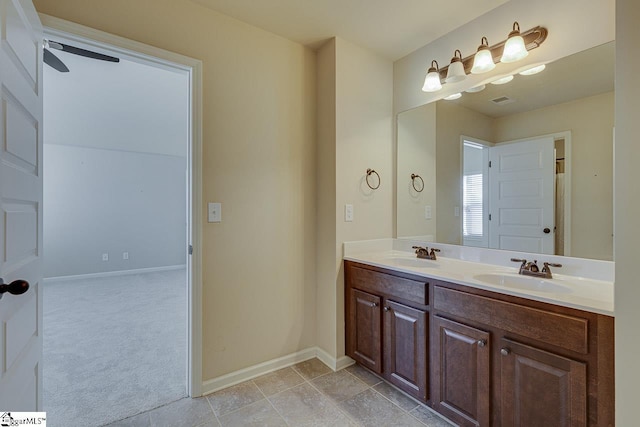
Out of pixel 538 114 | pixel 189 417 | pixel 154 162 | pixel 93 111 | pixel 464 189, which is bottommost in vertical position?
pixel 189 417

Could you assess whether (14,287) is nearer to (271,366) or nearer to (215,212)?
(215,212)

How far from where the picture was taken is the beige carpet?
1807mm

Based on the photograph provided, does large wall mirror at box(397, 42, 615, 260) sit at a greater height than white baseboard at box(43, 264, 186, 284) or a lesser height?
greater

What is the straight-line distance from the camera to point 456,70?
6.36ft

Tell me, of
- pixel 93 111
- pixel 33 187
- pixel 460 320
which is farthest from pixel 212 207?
pixel 93 111

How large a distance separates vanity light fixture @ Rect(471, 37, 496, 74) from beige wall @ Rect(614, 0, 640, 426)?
76cm

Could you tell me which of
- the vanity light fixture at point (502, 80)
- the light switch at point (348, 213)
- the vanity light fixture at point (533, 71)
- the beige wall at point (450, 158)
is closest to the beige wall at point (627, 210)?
the vanity light fixture at point (533, 71)

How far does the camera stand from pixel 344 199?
224cm

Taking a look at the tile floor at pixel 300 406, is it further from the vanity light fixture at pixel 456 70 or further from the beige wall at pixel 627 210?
the vanity light fixture at pixel 456 70

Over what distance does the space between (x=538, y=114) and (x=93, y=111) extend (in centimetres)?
507

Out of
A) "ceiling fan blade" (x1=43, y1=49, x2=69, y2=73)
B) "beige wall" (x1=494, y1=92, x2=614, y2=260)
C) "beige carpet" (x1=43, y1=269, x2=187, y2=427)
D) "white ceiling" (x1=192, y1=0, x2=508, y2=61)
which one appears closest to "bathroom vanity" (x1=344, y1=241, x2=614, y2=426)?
"beige wall" (x1=494, y1=92, x2=614, y2=260)

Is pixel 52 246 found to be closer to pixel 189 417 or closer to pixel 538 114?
pixel 189 417

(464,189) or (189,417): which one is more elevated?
(464,189)

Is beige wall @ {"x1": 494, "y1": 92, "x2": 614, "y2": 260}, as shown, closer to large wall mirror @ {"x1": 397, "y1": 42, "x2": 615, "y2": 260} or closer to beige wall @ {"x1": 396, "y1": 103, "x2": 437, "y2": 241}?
large wall mirror @ {"x1": 397, "y1": 42, "x2": 615, "y2": 260}
